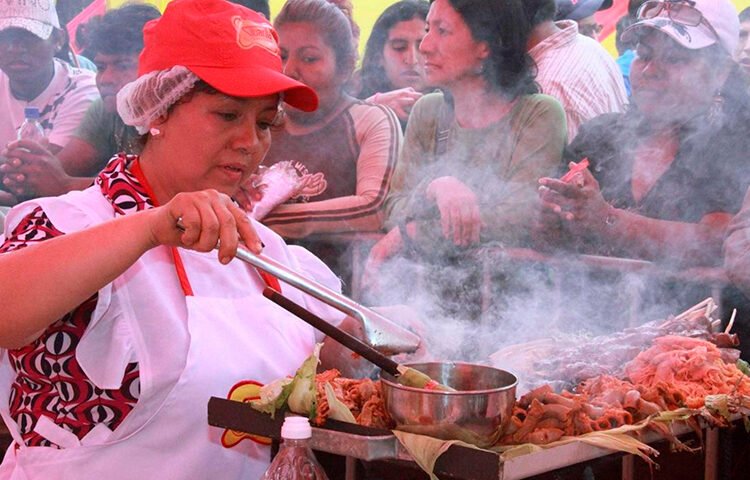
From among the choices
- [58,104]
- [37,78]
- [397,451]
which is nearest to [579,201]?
[397,451]

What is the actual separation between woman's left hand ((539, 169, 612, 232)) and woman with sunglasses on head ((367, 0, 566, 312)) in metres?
0.06

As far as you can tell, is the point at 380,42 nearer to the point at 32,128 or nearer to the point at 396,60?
the point at 396,60

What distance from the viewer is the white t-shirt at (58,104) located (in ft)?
11.7

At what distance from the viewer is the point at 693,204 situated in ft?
8.07

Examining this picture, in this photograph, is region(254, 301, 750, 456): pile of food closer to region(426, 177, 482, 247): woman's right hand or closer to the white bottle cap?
the white bottle cap

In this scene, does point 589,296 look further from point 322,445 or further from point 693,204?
point 322,445

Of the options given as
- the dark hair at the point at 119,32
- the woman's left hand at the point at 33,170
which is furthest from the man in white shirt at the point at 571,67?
the woman's left hand at the point at 33,170

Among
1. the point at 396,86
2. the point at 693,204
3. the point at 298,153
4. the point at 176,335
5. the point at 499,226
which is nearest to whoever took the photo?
the point at 176,335

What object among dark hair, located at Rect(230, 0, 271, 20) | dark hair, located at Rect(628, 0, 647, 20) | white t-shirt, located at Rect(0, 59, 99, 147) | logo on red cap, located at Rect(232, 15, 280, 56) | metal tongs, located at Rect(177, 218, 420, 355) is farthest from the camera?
white t-shirt, located at Rect(0, 59, 99, 147)

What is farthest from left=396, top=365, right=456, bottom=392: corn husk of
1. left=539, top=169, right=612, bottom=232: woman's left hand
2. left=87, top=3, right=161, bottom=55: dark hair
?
left=87, top=3, right=161, bottom=55: dark hair

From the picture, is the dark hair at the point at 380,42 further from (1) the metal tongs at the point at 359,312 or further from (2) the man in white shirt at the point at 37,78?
(1) the metal tongs at the point at 359,312

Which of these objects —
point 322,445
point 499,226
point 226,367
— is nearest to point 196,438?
point 226,367

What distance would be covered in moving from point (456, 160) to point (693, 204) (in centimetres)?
73

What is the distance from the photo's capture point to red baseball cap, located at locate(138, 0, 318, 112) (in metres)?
1.73
